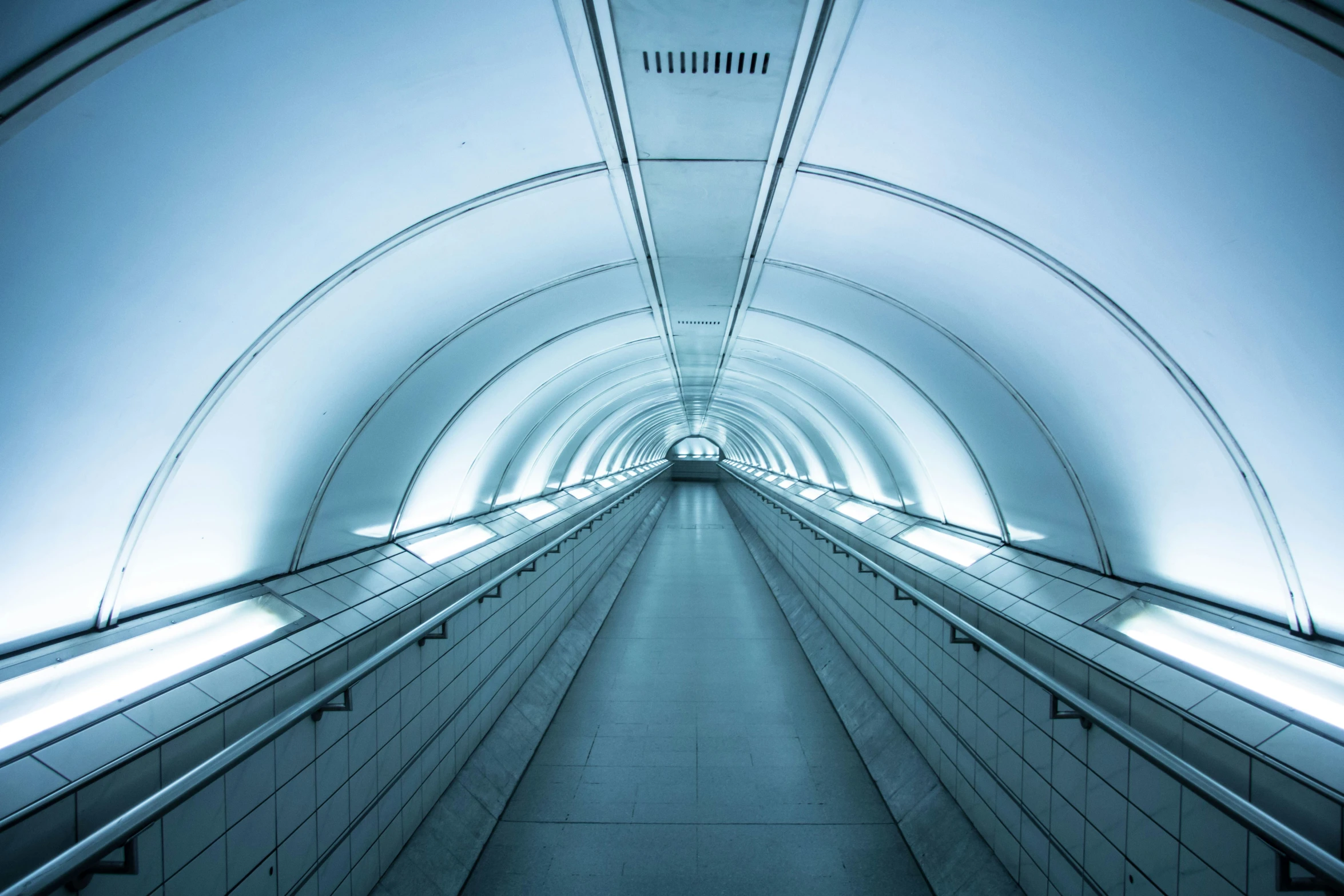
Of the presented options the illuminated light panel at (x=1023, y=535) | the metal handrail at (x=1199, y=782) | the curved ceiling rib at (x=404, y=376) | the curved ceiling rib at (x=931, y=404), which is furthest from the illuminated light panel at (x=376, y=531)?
the illuminated light panel at (x=1023, y=535)

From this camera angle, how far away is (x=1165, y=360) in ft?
10.4

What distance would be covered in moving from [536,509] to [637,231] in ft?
20.8

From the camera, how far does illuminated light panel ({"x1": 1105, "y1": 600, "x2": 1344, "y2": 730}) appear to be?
2631mm

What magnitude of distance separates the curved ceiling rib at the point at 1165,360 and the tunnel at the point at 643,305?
20 mm

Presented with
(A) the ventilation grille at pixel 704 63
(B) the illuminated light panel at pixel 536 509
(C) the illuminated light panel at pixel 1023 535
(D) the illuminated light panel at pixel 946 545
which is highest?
(A) the ventilation grille at pixel 704 63

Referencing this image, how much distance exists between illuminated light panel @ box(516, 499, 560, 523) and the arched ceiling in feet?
13.5

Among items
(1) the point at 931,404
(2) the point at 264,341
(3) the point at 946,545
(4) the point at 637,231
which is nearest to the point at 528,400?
(4) the point at 637,231

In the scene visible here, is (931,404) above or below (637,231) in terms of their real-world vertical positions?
below

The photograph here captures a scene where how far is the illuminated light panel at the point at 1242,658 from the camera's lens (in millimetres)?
2631

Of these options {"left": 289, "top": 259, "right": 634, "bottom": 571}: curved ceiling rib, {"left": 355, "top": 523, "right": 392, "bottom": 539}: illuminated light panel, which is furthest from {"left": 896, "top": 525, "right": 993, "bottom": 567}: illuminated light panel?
{"left": 355, "top": 523, "right": 392, "bottom": 539}: illuminated light panel

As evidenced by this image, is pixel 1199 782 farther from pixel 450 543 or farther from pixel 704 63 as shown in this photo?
pixel 450 543

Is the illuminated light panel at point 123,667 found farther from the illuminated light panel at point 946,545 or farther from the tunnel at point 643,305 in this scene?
the illuminated light panel at point 946,545

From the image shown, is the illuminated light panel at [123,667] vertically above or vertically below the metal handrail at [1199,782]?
above

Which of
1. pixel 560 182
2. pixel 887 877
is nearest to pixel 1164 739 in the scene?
pixel 887 877
